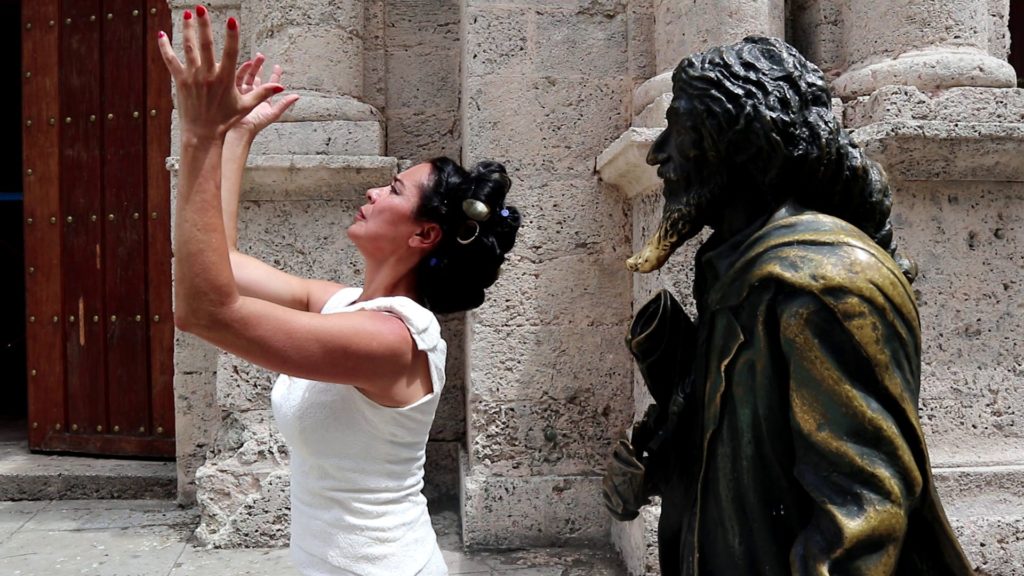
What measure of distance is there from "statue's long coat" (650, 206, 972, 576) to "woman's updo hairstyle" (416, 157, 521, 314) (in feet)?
2.15

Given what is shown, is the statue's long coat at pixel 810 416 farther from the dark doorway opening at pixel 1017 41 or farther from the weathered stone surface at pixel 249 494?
the dark doorway opening at pixel 1017 41

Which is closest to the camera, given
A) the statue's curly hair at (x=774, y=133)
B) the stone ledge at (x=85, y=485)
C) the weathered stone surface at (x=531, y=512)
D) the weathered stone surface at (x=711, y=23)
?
the statue's curly hair at (x=774, y=133)

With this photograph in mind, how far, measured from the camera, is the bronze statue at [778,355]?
1.01 m

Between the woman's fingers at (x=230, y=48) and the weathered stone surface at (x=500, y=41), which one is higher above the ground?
the weathered stone surface at (x=500, y=41)

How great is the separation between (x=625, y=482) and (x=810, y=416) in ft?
1.14

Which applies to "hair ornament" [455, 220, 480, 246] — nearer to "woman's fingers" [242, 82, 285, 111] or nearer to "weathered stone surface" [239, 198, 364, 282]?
"woman's fingers" [242, 82, 285, 111]

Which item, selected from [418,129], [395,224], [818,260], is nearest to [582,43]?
[418,129]

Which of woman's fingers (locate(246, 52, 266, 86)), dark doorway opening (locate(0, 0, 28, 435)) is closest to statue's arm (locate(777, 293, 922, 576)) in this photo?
woman's fingers (locate(246, 52, 266, 86))

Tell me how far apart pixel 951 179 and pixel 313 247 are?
235 centimetres

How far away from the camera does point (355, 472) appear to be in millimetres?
1573

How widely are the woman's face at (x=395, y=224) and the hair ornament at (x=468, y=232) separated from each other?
0.06m

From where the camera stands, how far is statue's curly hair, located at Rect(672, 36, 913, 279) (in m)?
1.13

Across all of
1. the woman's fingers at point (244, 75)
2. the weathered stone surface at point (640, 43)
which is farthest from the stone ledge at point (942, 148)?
the woman's fingers at point (244, 75)

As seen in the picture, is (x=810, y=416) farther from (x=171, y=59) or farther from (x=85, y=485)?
(x=85, y=485)
